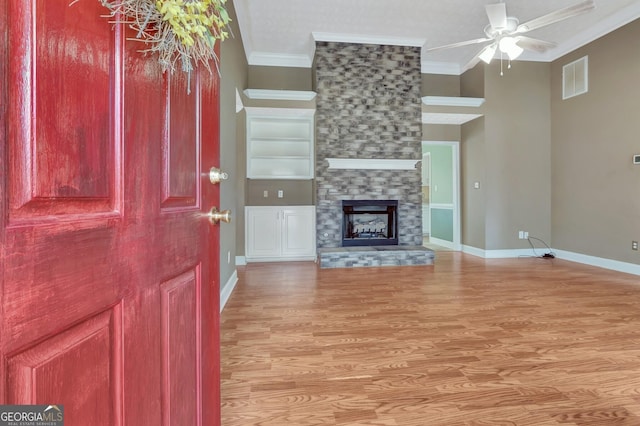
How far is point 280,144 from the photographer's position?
206 inches

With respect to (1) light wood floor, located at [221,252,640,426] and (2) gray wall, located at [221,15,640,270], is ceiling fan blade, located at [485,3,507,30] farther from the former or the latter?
(1) light wood floor, located at [221,252,640,426]

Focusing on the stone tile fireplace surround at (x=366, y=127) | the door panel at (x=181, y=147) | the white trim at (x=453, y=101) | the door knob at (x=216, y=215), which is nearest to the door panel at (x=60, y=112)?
the door panel at (x=181, y=147)

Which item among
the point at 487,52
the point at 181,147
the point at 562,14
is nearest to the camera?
the point at 181,147

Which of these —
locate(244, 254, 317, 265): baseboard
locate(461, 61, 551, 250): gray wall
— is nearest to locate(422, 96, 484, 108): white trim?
locate(461, 61, 551, 250): gray wall

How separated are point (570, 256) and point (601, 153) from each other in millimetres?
1597

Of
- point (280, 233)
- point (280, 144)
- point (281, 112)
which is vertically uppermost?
point (281, 112)

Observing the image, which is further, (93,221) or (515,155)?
(515,155)

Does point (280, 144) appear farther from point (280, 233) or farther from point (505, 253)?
point (505, 253)

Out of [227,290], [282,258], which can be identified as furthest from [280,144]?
[227,290]

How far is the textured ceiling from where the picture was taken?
3840 millimetres

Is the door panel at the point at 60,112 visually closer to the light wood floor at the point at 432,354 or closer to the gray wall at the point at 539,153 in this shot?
the light wood floor at the point at 432,354

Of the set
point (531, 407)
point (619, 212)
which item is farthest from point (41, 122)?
point (619, 212)

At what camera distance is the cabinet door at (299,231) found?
4.90 metres

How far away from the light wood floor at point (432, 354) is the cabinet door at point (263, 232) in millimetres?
1353
